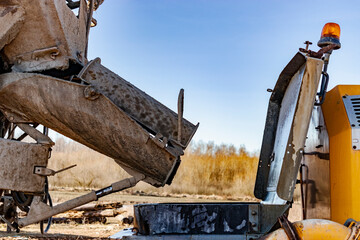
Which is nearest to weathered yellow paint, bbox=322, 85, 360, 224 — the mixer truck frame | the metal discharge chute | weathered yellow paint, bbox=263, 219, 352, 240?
the mixer truck frame

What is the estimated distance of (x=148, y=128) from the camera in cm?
342

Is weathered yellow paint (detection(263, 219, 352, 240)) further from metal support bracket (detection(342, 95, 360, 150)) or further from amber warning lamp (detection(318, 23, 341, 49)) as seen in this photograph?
amber warning lamp (detection(318, 23, 341, 49))

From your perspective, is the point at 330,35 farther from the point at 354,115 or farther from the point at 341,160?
the point at 341,160

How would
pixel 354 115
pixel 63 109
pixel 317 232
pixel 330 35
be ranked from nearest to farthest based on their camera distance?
pixel 317 232 < pixel 354 115 < pixel 330 35 < pixel 63 109

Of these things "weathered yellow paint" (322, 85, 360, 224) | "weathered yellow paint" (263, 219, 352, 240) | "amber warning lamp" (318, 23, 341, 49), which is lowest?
"weathered yellow paint" (263, 219, 352, 240)

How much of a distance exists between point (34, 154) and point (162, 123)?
1.00 m

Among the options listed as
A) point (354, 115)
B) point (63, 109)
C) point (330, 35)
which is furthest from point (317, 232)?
point (63, 109)

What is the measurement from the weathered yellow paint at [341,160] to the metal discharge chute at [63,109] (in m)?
1.03

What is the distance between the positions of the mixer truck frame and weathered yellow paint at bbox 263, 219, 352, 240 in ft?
0.37

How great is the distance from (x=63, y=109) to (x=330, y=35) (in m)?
1.96

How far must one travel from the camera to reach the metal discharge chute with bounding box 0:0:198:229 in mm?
3340

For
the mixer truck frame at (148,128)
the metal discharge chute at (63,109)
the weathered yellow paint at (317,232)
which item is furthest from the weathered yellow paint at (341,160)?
the metal discharge chute at (63,109)

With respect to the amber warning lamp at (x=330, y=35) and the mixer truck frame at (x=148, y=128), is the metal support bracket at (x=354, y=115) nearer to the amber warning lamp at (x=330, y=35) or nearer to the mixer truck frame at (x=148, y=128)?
the mixer truck frame at (x=148, y=128)

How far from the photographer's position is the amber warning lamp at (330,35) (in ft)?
10.3
